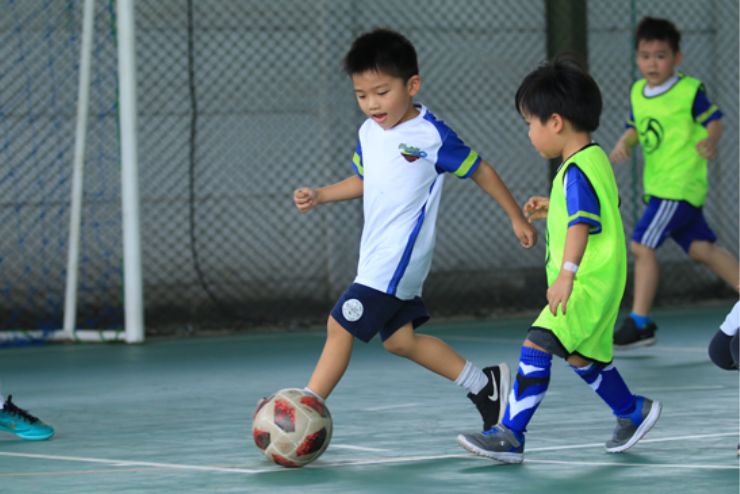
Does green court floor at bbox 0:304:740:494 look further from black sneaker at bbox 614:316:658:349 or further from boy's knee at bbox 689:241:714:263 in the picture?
boy's knee at bbox 689:241:714:263

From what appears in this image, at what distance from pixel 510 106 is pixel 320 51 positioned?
59.4 inches

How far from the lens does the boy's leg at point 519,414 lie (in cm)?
461

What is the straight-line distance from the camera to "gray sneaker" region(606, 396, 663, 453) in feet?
15.7

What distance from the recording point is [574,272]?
4.54 metres

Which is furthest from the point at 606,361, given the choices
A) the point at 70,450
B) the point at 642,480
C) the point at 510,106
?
the point at 510,106

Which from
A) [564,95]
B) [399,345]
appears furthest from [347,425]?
[564,95]

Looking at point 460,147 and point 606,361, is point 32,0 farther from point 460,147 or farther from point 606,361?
point 606,361

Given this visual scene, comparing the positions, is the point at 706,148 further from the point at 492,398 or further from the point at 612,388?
the point at 612,388

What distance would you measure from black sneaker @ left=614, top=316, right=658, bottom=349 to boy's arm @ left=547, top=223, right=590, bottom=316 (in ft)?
11.5

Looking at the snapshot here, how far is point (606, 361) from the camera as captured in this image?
4.77 m

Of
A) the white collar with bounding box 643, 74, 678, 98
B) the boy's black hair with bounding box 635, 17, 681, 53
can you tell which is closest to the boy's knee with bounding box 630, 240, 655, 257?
the white collar with bounding box 643, 74, 678, 98

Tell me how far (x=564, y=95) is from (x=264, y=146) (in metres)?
5.50

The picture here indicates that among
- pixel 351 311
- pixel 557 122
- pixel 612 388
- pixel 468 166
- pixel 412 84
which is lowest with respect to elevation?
pixel 612 388

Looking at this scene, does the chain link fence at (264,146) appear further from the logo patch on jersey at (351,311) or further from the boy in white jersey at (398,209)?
the logo patch on jersey at (351,311)
